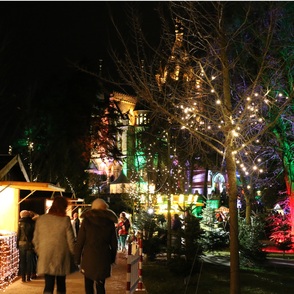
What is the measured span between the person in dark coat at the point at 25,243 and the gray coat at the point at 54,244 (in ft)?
16.4

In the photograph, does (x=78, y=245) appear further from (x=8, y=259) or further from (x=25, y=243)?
(x=8, y=259)

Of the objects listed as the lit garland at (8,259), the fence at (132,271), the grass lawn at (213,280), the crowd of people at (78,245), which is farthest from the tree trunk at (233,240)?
the lit garland at (8,259)

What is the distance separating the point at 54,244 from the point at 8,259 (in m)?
5.76

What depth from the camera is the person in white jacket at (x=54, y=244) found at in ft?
24.8

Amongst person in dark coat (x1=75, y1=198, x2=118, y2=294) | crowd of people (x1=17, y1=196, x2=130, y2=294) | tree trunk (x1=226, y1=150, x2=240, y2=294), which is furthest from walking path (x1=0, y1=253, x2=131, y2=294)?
person in dark coat (x1=75, y1=198, x2=118, y2=294)

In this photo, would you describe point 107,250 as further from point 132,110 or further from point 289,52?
point 132,110

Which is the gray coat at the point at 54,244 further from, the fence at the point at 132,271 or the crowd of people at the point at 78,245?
the fence at the point at 132,271

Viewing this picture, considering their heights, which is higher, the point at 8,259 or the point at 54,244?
the point at 54,244

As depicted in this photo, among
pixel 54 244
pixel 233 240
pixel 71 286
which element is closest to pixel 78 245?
pixel 54 244

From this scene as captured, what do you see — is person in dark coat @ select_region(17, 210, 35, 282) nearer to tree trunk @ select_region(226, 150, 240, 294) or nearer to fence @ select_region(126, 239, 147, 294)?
fence @ select_region(126, 239, 147, 294)

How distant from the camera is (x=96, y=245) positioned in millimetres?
7414

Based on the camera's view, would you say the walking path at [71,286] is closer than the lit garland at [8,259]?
Yes

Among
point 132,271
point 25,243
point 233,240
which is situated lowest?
point 132,271

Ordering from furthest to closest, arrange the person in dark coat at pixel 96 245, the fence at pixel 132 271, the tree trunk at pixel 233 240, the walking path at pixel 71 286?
the walking path at pixel 71 286, the tree trunk at pixel 233 240, the fence at pixel 132 271, the person in dark coat at pixel 96 245
